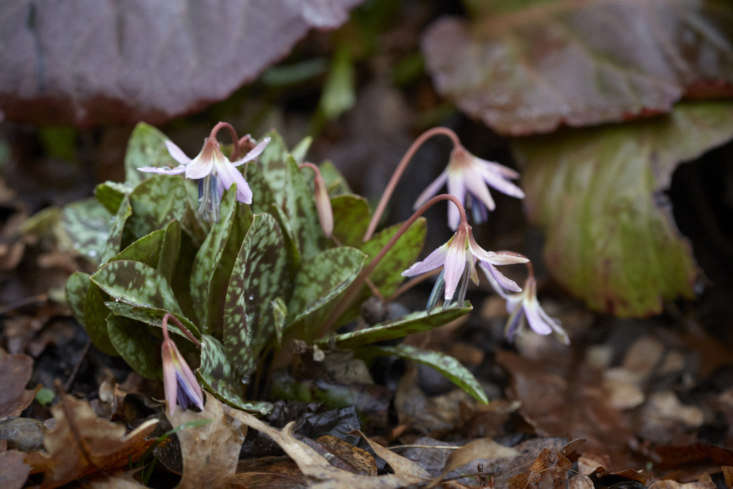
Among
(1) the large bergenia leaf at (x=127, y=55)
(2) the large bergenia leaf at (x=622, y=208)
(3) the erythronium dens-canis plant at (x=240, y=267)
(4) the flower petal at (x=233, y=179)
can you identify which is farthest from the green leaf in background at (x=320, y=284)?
(2) the large bergenia leaf at (x=622, y=208)

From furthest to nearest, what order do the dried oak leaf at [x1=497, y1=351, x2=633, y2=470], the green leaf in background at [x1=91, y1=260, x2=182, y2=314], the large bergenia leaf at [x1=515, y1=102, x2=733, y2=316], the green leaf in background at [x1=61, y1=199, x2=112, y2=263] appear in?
the large bergenia leaf at [x1=515, y1=102, x2=733, y2=316] < the dried oak leaf at [x1=497, y1=351, x2=633, y2=470] < the green leaf in background at [x1=61, y1=199, x2=112, y2=263] < the green leaf in background at [x1=91, y1=260, x2=182, y2=314]

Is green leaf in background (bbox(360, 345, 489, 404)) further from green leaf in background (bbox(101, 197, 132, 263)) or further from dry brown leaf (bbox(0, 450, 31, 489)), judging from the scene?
dry brown leaf (bbox(0, 450, 31, 489))

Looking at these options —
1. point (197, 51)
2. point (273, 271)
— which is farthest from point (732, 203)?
point (197, 51)

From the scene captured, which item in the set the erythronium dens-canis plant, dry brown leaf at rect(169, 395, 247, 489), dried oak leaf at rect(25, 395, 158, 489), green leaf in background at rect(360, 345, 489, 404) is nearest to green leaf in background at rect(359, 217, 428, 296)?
the erythronium dens-canis plant

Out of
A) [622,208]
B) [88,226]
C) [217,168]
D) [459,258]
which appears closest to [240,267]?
[217,168]

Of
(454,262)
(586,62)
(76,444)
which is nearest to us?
(76,444)

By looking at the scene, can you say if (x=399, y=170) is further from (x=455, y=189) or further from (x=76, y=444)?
(x=76, y=444)

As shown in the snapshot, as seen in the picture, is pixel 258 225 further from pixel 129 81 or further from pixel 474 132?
pixel 474 132
